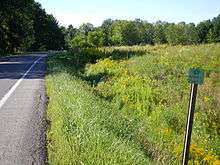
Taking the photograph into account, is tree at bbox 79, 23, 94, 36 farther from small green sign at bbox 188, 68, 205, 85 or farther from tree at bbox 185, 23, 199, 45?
small green sign at bbox 188, 68, 205, 85

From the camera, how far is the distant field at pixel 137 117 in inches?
296

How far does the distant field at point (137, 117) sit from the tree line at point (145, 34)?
106024 millimetres

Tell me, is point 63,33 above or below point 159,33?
above

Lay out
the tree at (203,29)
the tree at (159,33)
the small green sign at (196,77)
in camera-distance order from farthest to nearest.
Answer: the tree at (159,33), the tree at (203,29), the small green sign at (196,77)

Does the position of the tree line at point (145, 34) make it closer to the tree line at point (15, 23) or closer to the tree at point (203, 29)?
the tree at point (203, 29)

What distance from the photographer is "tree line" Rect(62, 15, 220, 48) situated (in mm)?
138750

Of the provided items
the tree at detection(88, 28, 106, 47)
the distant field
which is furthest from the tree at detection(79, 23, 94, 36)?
the distant field

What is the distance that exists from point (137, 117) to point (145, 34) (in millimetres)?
153251

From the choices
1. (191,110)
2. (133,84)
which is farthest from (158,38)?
(191,110)

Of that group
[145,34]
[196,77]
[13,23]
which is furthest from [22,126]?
[145,34]

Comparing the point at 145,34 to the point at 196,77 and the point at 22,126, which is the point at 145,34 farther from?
the point at 196,77

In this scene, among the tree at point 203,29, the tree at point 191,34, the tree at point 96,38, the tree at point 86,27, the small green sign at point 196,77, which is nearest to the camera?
the small green sign at point 196,77

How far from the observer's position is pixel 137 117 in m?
13.4

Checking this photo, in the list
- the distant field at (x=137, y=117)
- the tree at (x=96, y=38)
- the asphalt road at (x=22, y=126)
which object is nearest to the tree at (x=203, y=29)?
the tree at (x=96, y=38)
